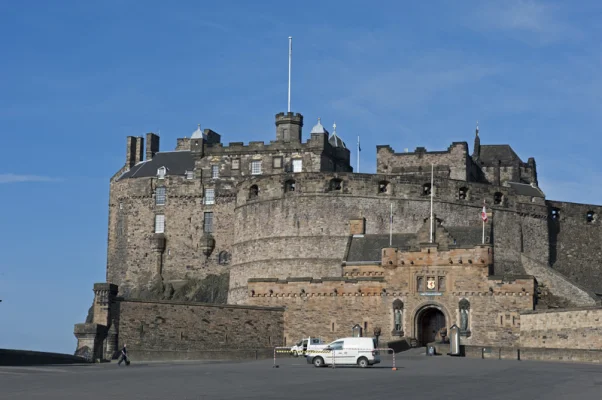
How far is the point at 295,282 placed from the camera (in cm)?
5716

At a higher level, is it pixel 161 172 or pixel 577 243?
pixel 161 172

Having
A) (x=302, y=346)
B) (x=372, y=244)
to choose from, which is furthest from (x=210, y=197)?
(x=302, y=346)

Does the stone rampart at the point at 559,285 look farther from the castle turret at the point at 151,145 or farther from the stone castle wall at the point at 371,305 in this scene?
the castle turret at the point at 151,145

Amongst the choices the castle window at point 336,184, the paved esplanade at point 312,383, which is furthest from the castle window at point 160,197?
the paved esplanade at point 312,383

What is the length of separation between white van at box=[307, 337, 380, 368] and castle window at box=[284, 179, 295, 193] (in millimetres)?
27588

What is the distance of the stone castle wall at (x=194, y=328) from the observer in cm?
5216

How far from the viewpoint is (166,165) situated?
81812 millimetres

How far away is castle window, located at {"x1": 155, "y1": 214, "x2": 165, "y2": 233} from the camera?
78188mm

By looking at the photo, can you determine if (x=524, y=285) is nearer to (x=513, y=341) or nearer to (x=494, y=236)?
(x=513, y=341)

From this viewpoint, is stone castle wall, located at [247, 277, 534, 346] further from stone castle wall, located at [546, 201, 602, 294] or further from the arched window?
stone castle wall, located at [546, 201, 602, 294]

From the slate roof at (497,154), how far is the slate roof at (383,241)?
1082 inches

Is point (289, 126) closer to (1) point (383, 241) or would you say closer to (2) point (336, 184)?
(2) point (336, 184)

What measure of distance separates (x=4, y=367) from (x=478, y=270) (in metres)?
25.7

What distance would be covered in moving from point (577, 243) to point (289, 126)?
21672 millimetres
